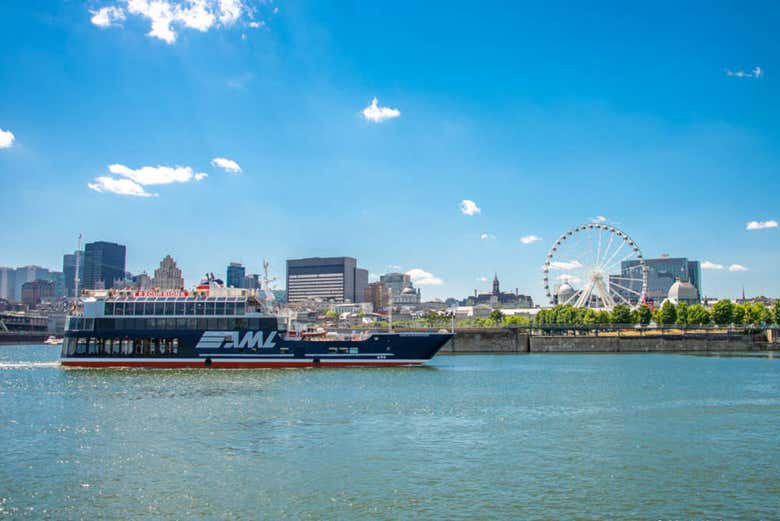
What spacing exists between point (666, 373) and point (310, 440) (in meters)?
54.8

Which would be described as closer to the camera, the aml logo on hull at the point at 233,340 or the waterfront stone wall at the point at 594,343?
the aml logo on hull at the point at 233,340

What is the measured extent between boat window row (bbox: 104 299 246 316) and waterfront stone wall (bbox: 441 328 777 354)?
65.6 m

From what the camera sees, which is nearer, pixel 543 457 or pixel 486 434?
pixel 543 457

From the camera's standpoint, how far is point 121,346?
77.2 metres

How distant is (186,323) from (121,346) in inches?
337

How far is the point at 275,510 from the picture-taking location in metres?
22.0

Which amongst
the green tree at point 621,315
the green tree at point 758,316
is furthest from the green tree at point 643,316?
the green tree at point 758,316

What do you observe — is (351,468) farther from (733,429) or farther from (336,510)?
(733,429)

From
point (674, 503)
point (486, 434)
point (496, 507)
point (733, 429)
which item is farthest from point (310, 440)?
point (733, 429)

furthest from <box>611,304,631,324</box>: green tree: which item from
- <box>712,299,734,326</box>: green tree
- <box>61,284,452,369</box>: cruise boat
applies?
<box>61,284,452,369</box>: cruise boat

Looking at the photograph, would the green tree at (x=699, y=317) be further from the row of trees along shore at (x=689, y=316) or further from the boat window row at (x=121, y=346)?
the boat window row at (x=121, y=346)

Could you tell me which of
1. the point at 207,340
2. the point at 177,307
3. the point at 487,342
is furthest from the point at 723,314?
the point at 177,307

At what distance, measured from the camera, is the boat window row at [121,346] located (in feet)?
249

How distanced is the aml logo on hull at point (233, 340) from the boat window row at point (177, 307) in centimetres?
250
